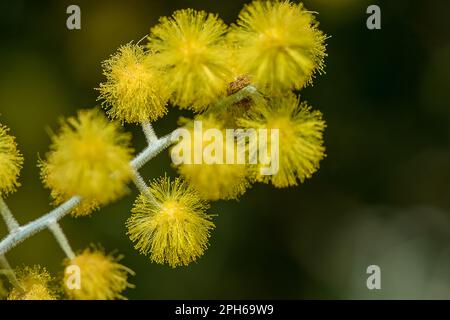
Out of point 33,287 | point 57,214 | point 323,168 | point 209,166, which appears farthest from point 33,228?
point 323,168

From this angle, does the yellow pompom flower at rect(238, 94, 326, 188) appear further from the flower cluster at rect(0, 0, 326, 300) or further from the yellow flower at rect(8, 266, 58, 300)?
the yellow flower at rect(8, 266, 58, 300)

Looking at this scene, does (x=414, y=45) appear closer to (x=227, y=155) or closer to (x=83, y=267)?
(x=227, y=155)

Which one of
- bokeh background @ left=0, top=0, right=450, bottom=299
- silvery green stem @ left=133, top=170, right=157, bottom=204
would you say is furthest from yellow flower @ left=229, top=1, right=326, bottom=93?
bokeh background @ left=0, top=0, right=450, bottom=299

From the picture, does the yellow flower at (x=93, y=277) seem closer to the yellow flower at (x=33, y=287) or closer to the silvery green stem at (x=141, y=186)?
the yellow flower at (x=33, y=287)

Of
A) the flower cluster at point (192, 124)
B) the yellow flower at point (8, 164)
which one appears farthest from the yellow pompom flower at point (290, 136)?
the yellow flower at point (8, 164)

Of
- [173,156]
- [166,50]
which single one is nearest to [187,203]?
[173,156]
